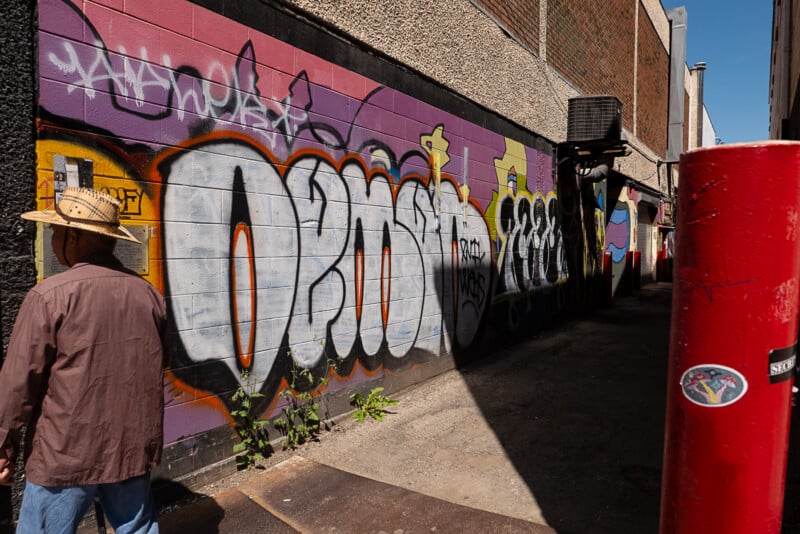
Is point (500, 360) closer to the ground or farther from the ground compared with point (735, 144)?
closer to the ground

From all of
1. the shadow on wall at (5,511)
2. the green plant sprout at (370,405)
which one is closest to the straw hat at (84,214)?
the shadow on wall at (5,511)

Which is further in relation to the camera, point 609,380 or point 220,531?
point 609,380

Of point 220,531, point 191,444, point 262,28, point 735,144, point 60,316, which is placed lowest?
point 220,531

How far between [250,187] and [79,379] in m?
2.19

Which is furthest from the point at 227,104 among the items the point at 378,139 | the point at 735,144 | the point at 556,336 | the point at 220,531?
the point at 556,336

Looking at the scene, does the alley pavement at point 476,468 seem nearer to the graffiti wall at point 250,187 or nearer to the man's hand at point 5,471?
the graffiti wall at point 250,187

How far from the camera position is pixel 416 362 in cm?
595

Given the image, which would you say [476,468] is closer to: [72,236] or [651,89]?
[72,236]

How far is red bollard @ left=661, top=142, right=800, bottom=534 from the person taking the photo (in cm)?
172

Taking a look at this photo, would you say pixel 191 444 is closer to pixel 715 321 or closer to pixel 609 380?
pixel 715 321

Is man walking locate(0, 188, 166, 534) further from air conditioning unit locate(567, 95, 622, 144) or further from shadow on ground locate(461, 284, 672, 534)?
air conditioning unit locate(567, 95, 622, 144)

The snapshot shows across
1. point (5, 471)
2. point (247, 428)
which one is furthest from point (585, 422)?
point (5, 471)

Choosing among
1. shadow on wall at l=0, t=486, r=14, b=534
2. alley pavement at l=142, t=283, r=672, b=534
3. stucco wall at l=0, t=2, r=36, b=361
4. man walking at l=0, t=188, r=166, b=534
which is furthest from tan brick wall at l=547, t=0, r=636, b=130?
shadow on wall at l=0, t=486, r=14, b=534

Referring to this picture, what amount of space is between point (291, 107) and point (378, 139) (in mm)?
1197
